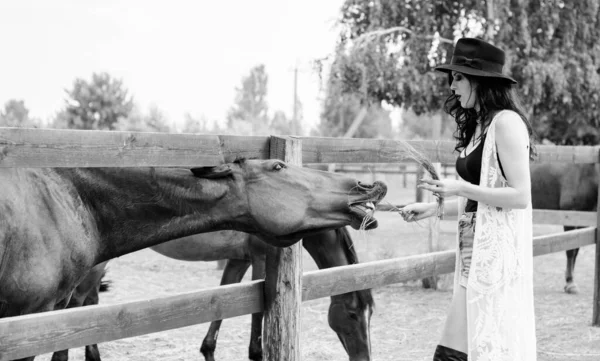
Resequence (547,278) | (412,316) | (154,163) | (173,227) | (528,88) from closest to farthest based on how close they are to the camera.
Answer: (154,163) < (173,227) < (412,316) < (547,278) < (528,88)

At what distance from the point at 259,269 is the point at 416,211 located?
2.28m

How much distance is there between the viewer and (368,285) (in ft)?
12.1

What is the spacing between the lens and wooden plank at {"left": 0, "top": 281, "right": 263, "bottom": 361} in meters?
2.35

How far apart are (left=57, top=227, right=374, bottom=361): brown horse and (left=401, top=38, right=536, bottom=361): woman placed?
122 centimetres

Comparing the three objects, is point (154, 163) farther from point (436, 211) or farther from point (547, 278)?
point (547, 278)

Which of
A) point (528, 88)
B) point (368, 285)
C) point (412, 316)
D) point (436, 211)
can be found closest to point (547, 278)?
point (412, 316)

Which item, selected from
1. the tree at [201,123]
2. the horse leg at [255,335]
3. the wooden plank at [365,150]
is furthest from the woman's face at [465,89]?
the tree at [201,123]

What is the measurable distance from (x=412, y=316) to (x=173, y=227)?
436 cm

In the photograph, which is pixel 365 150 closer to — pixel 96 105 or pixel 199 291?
pixel 199 291

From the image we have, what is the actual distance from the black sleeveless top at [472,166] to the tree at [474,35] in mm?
10273

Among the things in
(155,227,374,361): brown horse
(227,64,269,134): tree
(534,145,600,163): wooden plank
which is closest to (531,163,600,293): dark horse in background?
(534,145,600,163): wooden plank

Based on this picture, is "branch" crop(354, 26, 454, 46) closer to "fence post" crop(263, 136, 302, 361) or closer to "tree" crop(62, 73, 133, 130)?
"fence post" crop(263, 136, 302, 361)

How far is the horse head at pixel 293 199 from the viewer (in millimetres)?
2826

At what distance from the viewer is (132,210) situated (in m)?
3.00
